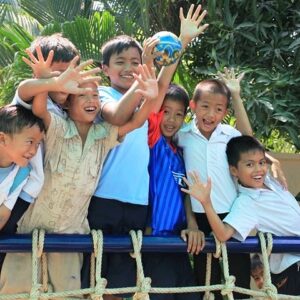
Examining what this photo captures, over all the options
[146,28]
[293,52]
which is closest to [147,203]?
[293,52]

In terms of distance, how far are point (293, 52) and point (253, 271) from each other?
1.69m

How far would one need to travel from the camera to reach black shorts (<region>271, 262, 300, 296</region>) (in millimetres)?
2340

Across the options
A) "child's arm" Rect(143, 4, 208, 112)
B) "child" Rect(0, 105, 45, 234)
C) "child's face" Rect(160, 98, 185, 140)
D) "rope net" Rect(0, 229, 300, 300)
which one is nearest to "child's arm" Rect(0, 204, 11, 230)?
"child" Rect(0, 105, 45, 234)

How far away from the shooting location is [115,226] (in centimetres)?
220

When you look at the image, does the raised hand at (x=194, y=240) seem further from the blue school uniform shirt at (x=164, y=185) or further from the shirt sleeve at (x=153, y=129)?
the shirt sleeve at (x=153, y=129)

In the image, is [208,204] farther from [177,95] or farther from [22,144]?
[22,144]

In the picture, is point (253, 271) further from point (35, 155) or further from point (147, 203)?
point (35, 155)

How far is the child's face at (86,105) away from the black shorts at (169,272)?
0.59 metres

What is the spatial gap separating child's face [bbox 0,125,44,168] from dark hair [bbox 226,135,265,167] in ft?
2.69

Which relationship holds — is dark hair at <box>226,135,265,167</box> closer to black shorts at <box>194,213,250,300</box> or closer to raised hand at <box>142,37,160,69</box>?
black shorts at <box>194,213,250,300</box>

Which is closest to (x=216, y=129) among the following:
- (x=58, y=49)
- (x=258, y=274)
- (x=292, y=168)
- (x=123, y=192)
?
(x=123, y=192)

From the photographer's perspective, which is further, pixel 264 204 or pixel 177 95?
pixel 177 95

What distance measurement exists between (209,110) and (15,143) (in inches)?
34.2

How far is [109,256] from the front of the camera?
2.21 m
